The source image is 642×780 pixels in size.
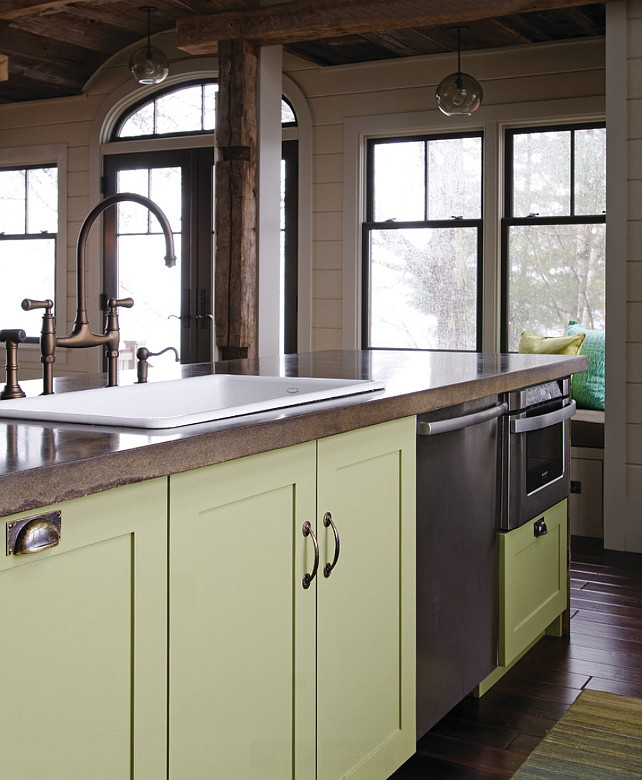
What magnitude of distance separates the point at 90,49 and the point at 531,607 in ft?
17.1

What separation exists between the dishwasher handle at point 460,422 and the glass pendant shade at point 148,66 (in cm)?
311

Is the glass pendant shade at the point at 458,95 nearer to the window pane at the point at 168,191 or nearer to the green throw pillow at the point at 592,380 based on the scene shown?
the green throw pillow at the point at 592,380

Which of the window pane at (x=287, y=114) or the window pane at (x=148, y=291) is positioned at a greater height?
the window pane at (x=287, y=114)

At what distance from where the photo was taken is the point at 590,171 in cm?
547

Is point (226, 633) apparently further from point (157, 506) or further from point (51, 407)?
point (51, 407)

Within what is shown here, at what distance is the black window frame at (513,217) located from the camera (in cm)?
550

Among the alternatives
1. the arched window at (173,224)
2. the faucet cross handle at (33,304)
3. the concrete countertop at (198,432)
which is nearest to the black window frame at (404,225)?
the arched window at (173,224)

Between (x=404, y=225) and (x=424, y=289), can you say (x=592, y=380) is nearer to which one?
(x=424, y=289)

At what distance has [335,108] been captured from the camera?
19.8ft

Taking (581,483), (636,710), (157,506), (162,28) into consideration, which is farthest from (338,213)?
(157,506)

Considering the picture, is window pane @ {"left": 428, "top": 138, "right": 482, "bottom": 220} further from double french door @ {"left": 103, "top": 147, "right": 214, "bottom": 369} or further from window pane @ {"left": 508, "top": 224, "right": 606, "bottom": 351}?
double french door @ {"left": 103, "top": 147, "right": 214, "bottom": 369}

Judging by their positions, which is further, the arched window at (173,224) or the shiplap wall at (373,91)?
the arched window at (173,224)

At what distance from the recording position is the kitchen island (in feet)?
3.78

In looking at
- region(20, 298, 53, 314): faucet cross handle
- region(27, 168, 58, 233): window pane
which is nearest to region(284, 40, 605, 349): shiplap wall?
region(27, 168, 58, 233): window pane
